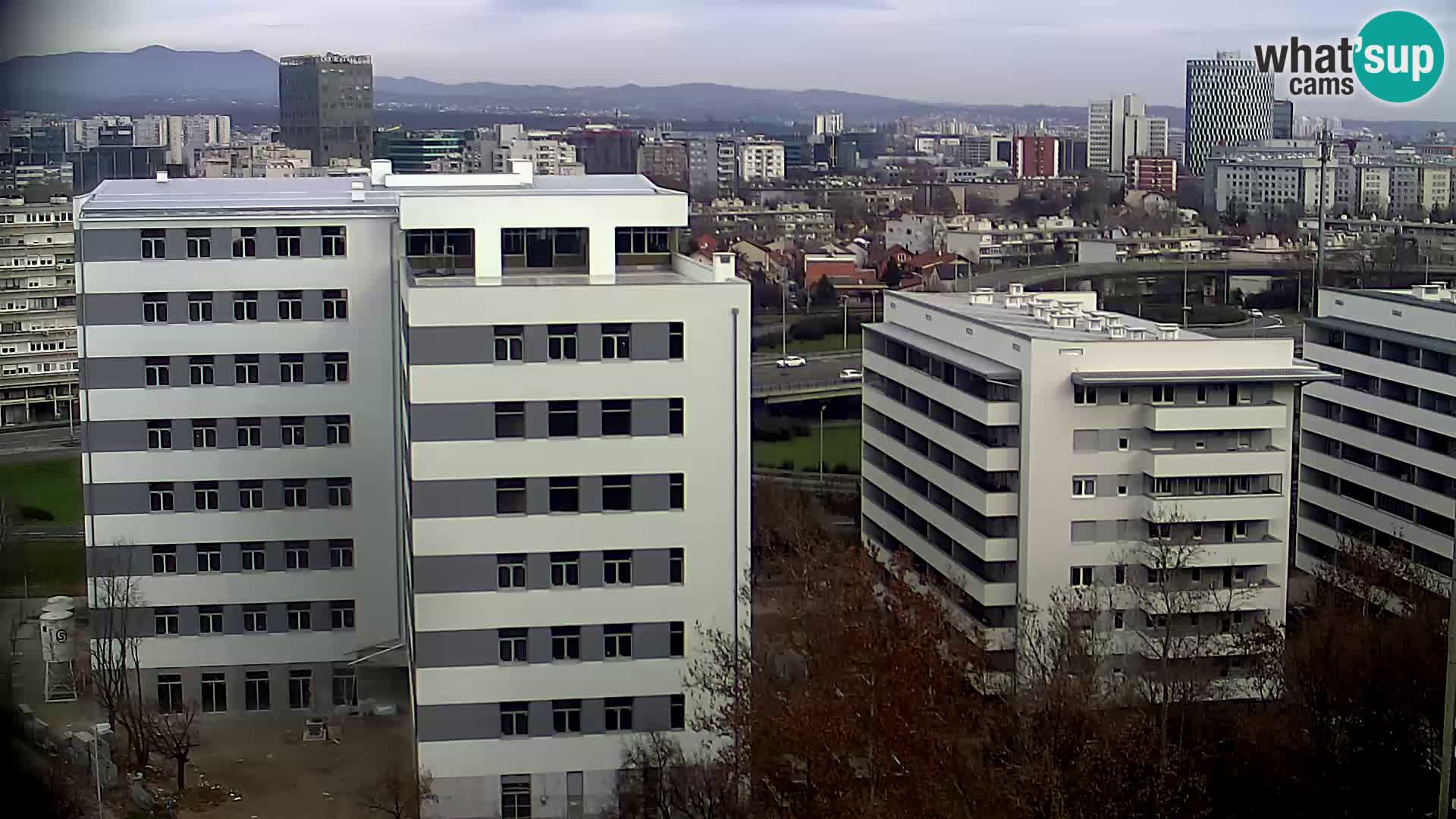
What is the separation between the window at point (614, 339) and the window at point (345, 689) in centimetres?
184

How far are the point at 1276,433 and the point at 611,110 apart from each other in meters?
13.6

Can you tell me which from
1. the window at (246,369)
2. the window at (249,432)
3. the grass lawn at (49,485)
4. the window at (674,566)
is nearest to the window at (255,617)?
the window at (249,432)

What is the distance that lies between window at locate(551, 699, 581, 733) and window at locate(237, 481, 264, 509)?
1564 millimetres

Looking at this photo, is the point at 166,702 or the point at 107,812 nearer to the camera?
the point at 107,812

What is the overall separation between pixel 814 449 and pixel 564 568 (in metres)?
5.97

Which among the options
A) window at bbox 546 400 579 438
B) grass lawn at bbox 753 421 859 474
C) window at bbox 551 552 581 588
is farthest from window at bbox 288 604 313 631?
grass lawn at bbox 753 421 859 474

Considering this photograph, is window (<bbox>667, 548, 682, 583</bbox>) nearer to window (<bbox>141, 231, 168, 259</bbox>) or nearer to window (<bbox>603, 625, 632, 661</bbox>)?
window (<bbox>603, 625, 632, 661</bbox>)

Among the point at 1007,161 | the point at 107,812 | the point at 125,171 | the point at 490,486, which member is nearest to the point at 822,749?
the point at 490,486

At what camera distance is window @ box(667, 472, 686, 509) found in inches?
176

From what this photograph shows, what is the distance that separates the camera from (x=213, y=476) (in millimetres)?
5535

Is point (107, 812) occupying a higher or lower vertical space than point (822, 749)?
lower

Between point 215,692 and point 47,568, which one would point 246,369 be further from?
point 47,568

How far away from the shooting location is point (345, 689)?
570 cm

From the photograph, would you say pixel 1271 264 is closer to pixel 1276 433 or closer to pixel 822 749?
pixel 1276 433
